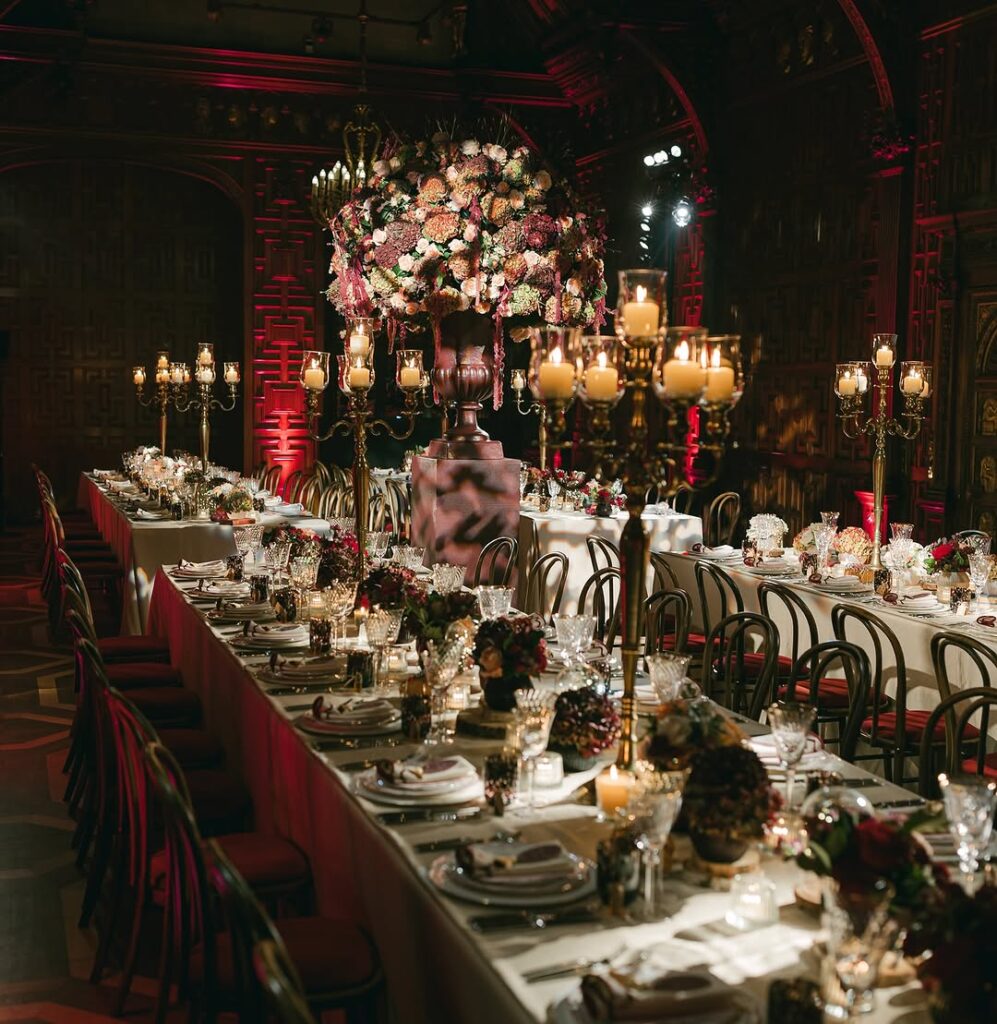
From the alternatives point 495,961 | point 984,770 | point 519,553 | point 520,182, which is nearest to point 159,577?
point 519,553

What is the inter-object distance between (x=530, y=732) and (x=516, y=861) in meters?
0.48

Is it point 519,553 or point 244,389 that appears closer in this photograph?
point 519,553

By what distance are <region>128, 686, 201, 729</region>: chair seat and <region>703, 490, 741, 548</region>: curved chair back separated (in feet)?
15.6

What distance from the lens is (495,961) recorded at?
203cm

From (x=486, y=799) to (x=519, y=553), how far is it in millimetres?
4211

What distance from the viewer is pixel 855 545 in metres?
6.23

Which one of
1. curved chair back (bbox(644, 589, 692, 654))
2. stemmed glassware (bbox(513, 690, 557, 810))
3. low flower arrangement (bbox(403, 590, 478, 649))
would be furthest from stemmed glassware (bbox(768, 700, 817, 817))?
curved chair back (bbox(644, 589, 692, 654))

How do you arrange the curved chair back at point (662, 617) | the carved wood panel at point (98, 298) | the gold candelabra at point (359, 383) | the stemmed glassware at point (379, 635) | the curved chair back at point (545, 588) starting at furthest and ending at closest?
1. the carved wood panel at point (98, 298)
2. the curved chair back at point (545, 588)
3. the curved chair back at point (662, 617)
4. the gold candelabra at point (359, 383)
5. the stemmed glassware at point (379, 635)

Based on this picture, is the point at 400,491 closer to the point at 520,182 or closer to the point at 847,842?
the point at 520,182

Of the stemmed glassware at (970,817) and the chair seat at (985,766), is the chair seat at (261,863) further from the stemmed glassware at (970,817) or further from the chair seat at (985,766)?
the chair seat at (985,766)

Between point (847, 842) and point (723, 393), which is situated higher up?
point (723, 393)

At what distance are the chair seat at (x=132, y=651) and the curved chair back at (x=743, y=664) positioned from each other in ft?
8.32

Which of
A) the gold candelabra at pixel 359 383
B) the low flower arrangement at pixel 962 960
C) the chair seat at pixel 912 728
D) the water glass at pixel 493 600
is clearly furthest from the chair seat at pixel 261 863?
the chair seat at pixel 912 728

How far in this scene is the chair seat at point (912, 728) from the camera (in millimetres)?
4699
